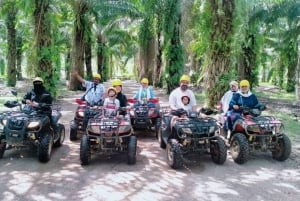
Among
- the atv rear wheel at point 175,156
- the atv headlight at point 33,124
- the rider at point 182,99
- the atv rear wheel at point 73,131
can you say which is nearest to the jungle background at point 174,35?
the rider at point 182,99

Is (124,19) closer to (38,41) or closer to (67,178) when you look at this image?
(38,41)

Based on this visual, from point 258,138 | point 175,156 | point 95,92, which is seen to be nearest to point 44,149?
point 175,156

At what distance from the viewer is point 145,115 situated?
1058cm

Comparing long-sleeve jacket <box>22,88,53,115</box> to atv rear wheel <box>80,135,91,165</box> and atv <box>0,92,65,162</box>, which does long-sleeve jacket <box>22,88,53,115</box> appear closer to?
atv <box>0,92,65,162</box>

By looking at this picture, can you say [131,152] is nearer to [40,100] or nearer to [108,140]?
[108,140]

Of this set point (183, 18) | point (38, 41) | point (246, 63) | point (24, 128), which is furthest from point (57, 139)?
point (246, 63)

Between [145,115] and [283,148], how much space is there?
3.78 metres

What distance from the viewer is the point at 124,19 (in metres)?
31.5

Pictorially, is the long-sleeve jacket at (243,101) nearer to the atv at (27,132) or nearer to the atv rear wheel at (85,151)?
the atv rear wheel at (85,151)

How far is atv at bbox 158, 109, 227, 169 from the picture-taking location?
7.52 meters

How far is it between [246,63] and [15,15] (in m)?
14.2

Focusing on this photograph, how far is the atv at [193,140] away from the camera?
752cm

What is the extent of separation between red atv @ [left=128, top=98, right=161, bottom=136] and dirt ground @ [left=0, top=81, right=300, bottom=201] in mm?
1715

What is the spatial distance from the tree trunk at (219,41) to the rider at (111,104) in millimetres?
5256
